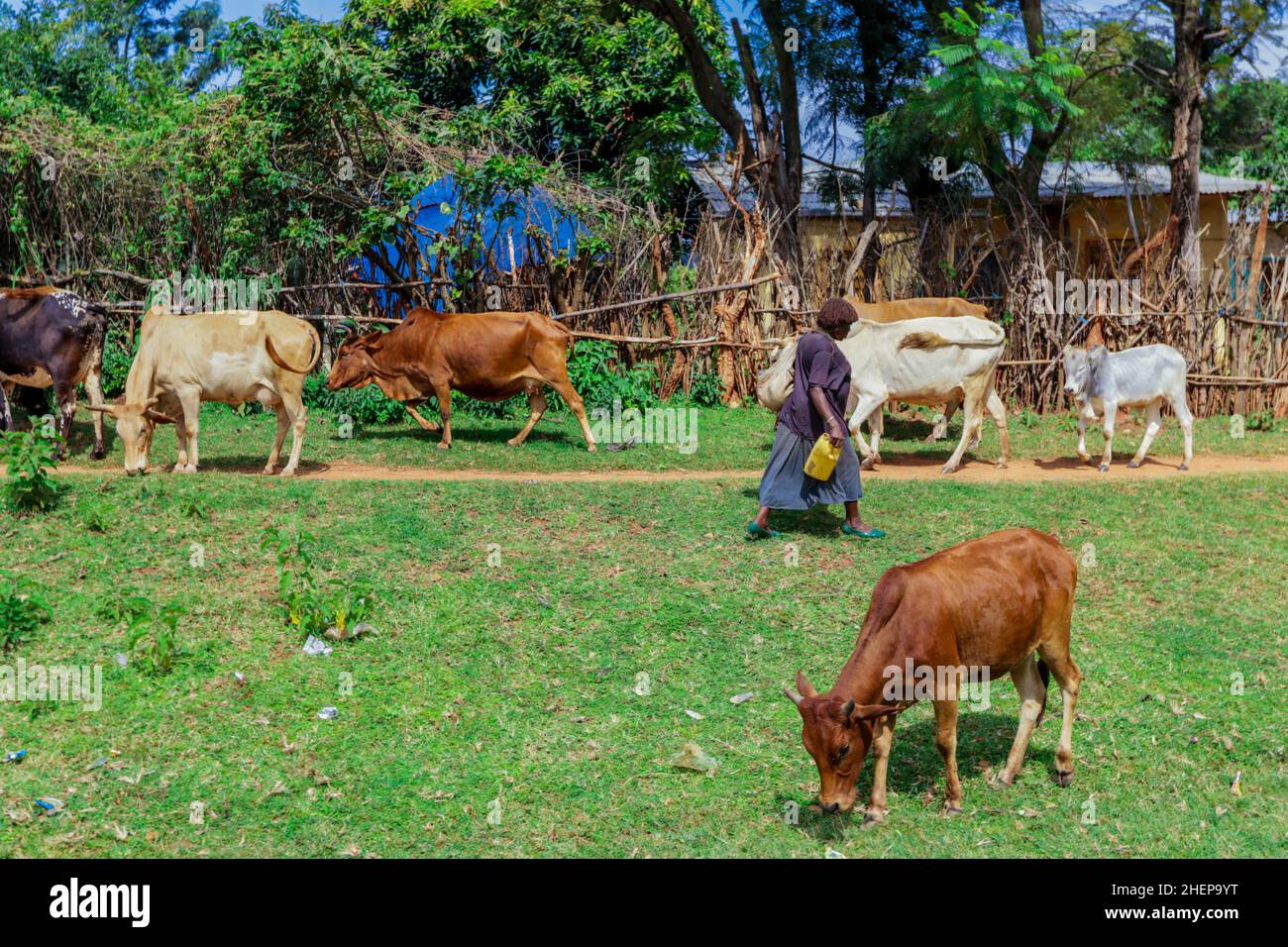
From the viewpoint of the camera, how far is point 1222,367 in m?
16.5

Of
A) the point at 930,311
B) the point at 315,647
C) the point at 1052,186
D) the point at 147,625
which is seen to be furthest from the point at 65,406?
the point at 1052,186

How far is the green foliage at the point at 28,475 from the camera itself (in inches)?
382

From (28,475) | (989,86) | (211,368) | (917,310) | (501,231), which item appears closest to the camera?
(28,475)

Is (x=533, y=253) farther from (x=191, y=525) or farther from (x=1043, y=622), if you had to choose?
(x=1043, y=622)

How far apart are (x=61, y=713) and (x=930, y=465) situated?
852cm

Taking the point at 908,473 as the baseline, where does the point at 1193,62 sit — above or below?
above

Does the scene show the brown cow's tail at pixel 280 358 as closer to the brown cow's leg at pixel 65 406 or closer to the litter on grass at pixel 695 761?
the brown cow's leg at pixel 65 406

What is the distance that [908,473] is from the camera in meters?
12.7

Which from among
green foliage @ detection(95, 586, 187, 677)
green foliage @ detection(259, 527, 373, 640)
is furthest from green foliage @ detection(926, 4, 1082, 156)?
green foliage @ detection(95, 586, 187, 677)

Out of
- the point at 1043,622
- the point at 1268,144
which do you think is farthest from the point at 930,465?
the point at 1268,144

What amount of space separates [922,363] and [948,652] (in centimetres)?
684

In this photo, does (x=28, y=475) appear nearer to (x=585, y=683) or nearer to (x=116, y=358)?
(x=585, y=683)

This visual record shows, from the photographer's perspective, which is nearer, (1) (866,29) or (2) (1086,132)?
(2) (1086,132)

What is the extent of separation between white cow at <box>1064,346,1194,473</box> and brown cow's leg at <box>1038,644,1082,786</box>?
671cm
